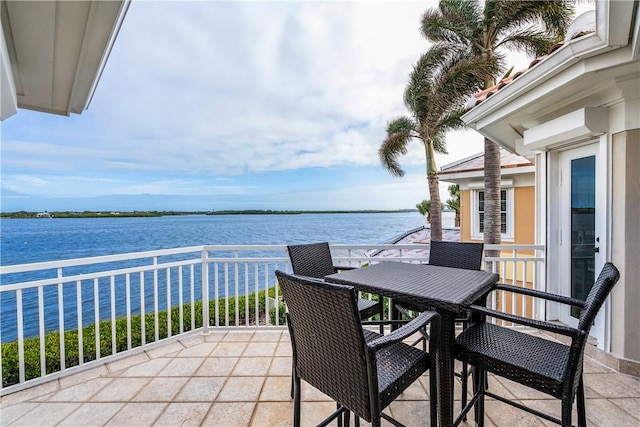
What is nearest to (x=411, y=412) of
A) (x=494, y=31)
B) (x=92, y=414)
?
(x=92, y=414)

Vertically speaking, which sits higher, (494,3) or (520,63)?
(494,3)

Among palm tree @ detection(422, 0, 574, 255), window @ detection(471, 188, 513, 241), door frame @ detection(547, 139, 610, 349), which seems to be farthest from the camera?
window @ detection(471, 188, 513, 241)

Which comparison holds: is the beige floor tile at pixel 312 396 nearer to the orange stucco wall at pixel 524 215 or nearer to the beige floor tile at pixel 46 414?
the beige floor tile at pixel 46 414

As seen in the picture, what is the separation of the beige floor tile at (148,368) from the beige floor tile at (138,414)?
420 mm

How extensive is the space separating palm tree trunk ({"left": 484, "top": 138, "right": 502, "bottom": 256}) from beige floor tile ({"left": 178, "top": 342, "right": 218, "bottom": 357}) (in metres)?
6.00

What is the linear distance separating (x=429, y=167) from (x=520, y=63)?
388 cm

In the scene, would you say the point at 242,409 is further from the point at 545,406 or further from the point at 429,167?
the point at 429,167

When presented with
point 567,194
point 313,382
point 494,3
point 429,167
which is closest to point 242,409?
point 313,382

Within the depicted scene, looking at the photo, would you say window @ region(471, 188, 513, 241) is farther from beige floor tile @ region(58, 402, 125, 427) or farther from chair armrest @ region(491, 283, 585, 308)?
beige floor tile @ region(58, 402, 125, 427)

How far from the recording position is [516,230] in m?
7.86

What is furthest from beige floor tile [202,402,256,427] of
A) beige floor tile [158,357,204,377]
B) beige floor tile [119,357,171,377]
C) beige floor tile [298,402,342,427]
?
beige floor tile [119,357,171,377]

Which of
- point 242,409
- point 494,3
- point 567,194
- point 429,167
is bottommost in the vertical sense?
point 242,409

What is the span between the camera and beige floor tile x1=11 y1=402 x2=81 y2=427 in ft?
6.36

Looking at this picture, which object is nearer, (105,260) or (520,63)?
(105,260)
